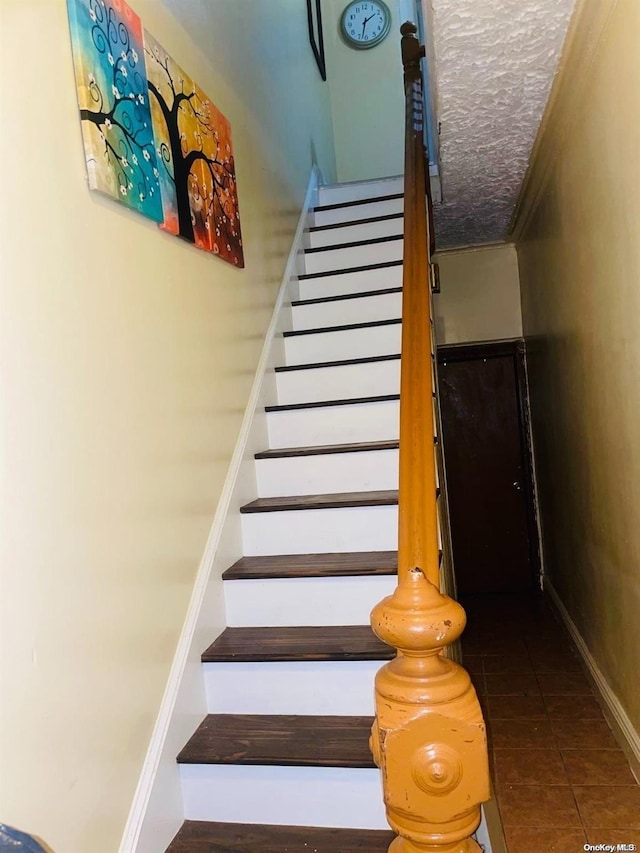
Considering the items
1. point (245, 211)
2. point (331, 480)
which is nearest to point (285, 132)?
point (245, 211)

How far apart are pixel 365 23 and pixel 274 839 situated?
5.57m

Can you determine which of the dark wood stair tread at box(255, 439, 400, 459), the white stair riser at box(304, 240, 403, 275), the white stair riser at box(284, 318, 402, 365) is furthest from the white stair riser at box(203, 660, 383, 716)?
the white stair riser at box(304, 240, 403, 275)

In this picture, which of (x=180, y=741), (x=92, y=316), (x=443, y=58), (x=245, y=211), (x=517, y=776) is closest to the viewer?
(x=92, y=316)

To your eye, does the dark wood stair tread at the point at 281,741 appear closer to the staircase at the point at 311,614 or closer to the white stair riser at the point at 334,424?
the staircase at the point at 311,614

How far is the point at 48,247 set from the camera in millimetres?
1181

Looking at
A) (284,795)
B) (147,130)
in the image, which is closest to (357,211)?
(147,130)

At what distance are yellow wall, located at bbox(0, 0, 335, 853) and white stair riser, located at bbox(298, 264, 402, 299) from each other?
4.20ft

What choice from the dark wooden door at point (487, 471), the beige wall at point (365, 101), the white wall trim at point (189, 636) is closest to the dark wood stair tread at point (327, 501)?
the white wall trim at point (189, 636)

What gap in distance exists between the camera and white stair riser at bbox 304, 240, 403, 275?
3207 mm

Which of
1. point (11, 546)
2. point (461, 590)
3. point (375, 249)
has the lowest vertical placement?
point (461, 590)

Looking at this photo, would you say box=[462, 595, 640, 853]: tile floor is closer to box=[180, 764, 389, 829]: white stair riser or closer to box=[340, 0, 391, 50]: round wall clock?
box=[180, 764, 389, 829]: white stair riser

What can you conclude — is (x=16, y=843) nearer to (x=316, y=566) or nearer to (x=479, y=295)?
(x=316, y=566)

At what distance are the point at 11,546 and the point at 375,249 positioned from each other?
2.66 meters

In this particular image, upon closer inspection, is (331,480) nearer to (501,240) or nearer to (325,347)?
(325,347)
